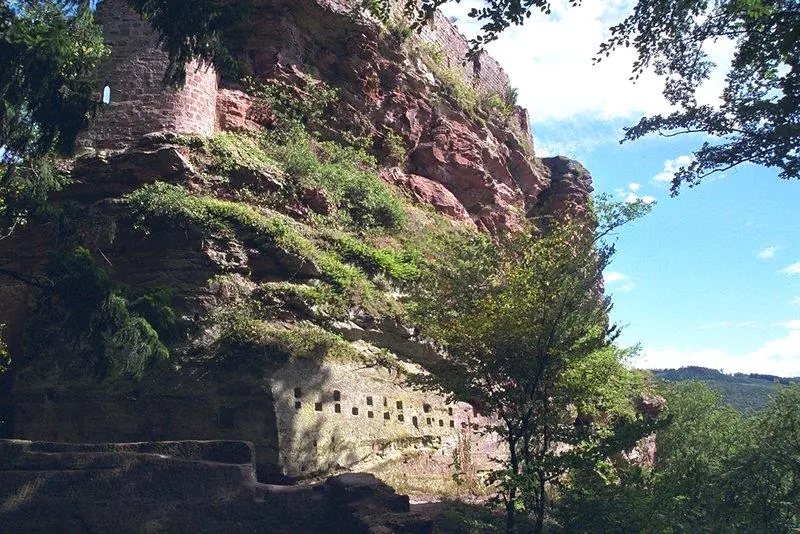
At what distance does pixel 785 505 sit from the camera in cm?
987

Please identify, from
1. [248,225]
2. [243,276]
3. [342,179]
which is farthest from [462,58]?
[243,276]

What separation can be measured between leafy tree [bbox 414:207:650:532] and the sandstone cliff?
6.00ft

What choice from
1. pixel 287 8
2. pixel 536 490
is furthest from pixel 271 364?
pixel 287 8

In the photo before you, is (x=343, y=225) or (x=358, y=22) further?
(x=358, y=22)

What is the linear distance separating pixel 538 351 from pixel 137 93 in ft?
38.7

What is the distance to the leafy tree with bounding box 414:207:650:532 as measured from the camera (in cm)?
930

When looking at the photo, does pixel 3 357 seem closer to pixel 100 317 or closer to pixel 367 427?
pixel 100 317

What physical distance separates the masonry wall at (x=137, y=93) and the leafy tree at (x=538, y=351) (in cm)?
922

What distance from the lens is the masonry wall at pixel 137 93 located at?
15.6m

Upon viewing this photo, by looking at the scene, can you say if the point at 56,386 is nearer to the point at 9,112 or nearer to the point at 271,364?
the point at 271,364

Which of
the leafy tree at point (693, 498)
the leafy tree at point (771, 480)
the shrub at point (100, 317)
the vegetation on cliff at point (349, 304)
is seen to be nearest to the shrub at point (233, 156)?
the vegetation on cliff at point (349, 304)

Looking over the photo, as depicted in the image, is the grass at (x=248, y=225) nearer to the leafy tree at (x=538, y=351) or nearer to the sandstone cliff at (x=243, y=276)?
the sandstone cliff at (x=243, y=276)

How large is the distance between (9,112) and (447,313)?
693 centimetres

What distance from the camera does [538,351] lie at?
377 inches
